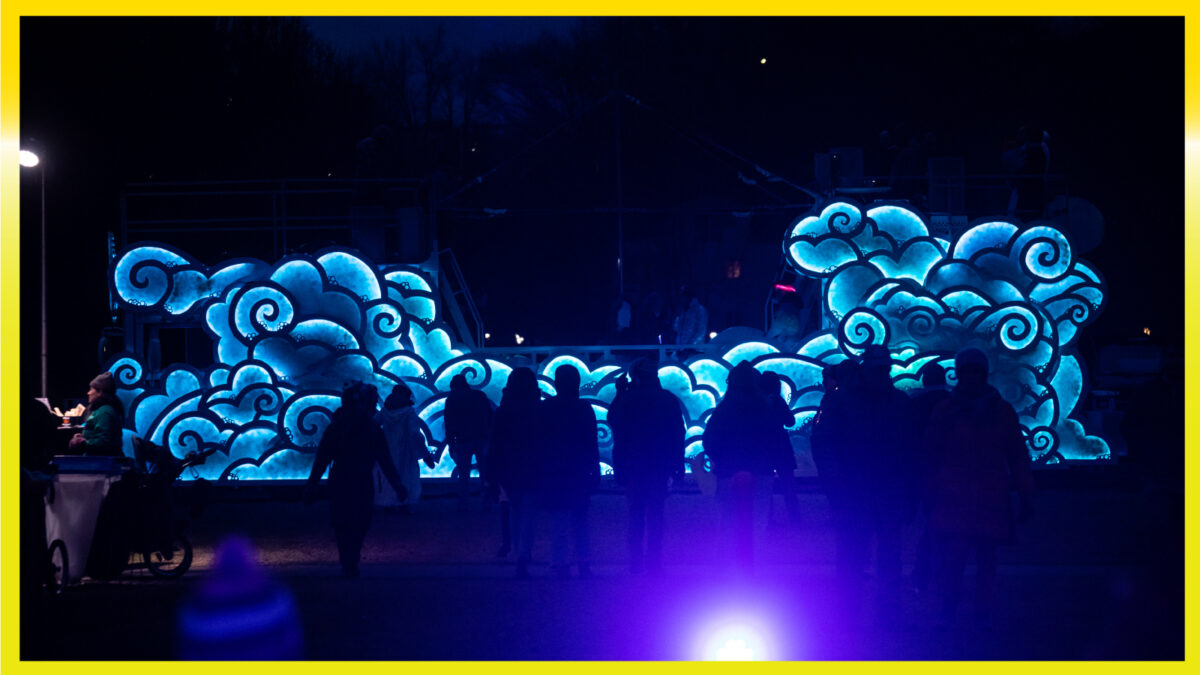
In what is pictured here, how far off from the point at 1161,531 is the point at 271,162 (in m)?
32.2

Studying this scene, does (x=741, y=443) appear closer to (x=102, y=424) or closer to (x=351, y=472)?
(x=351, y=472)

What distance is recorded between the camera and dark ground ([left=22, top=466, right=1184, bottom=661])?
852cm

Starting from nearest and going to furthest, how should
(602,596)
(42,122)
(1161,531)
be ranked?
(1161,531) < (602,596) < (42,122)

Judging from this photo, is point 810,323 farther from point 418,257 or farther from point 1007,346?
point 418,257

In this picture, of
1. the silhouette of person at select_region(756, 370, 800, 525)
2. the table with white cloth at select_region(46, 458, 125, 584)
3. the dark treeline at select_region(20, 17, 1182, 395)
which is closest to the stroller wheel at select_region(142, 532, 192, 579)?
the table with white cloth at select_region(46, 458, 125, 584)

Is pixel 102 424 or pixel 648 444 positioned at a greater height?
pixel 102 424

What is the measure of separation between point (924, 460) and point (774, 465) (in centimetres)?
180

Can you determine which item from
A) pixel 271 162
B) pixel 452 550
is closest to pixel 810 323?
pixel 452 550

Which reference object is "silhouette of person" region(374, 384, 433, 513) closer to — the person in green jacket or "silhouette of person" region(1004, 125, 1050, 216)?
the person in green jacket

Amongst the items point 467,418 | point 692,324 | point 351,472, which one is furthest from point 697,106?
point 351,472

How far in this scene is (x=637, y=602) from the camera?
33.6 ft

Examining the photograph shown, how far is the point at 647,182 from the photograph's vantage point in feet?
91.5

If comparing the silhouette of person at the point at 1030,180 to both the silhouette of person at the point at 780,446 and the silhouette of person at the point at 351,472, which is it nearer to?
the silhouette of person at the point at 780,446

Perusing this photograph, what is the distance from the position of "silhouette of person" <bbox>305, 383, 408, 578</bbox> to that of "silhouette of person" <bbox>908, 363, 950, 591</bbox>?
4613 mm
